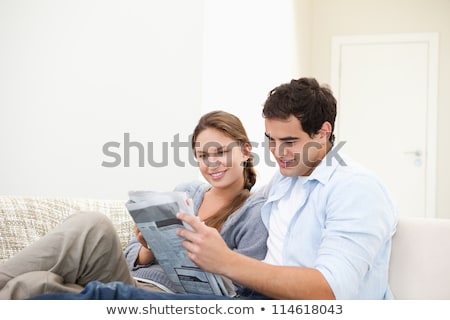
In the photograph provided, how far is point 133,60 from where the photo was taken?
10.3ft

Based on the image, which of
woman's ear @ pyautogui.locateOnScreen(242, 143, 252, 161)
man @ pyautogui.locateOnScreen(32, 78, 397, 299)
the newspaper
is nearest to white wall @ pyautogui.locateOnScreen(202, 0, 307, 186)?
woman's ear @ pyautogui.locateOnScreen(242, 143, 252, 161)

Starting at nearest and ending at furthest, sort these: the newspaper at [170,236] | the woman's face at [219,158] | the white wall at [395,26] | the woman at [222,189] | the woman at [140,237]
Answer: the newspaper at [170,236] → the woman at [140,237] → the woman at [222,189] → the woman's face at [219,158] → the white wall at [395,26]

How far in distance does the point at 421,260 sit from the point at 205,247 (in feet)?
2.16

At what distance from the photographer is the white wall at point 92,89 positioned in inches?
120

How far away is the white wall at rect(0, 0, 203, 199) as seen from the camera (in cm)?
305

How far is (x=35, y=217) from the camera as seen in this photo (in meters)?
2.26

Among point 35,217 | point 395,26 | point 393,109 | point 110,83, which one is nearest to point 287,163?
point 35,217

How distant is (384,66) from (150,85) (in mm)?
3158

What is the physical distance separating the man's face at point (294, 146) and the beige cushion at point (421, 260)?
0.33 meters

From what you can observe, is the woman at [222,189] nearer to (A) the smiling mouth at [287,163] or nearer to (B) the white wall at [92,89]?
(A) the smiling mouth at [287,163]

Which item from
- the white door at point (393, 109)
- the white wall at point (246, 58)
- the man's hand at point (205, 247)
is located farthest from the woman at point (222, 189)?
the white door at point (393, 109)

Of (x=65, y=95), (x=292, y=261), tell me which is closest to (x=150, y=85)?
(x=65, y=95)

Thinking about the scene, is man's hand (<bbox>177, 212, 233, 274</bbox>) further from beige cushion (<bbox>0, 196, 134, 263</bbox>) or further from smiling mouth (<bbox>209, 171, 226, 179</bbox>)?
beige cushion (<bbox>0, 196, 134, 263</bbox>)

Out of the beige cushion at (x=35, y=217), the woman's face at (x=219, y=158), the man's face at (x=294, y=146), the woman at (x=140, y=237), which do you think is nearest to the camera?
the woman at (x=140, y=237)
